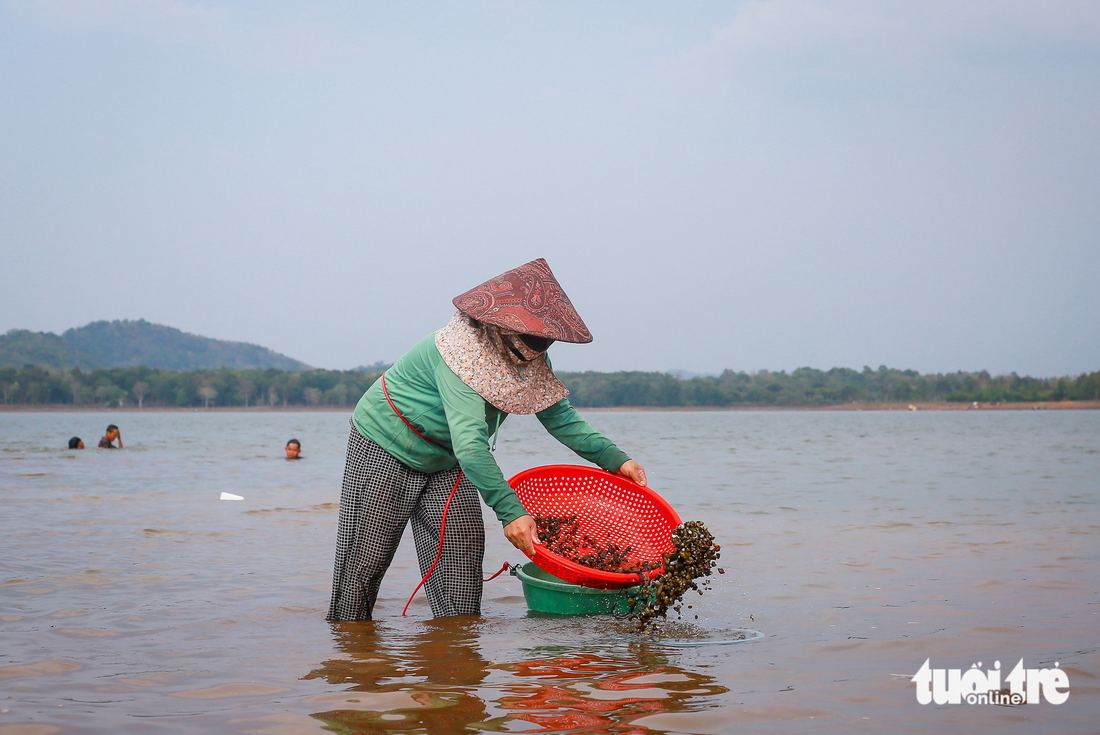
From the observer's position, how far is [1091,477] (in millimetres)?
14570

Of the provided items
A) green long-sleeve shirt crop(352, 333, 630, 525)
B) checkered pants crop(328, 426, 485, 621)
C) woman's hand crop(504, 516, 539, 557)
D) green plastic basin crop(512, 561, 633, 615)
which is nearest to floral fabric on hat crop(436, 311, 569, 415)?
green long-sleeve shirt crop(352, 333, 630, 525)

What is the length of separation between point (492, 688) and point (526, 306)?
160 cm

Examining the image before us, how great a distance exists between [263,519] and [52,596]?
4550mm

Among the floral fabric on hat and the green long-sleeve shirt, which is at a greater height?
the floral fabric on hat

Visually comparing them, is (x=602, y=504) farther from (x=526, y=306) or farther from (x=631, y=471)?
(x=526, y=306)

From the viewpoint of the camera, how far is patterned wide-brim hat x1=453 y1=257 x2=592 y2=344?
3.66 meters

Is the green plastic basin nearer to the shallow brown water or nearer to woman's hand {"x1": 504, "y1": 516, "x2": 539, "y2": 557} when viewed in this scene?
the shallow brown water

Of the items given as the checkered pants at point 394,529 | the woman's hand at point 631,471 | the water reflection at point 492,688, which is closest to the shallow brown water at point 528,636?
the water reflection at point 492,688

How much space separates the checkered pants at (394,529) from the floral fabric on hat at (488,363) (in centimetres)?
68

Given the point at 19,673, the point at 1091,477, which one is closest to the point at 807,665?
the point at 19,673

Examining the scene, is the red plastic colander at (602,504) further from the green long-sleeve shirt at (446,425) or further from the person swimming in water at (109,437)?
the person swimming in water at (109,437)

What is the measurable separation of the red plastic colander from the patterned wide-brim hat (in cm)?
115

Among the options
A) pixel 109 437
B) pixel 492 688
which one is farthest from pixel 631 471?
pixel 109 437

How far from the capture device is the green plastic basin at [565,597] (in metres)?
4.42
